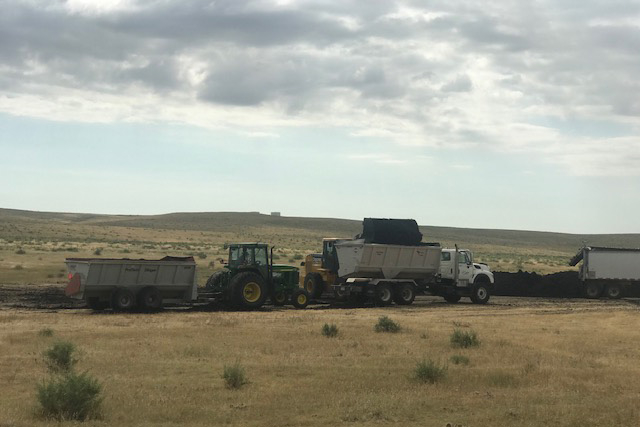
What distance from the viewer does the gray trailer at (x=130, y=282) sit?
A: 2903 centimetres

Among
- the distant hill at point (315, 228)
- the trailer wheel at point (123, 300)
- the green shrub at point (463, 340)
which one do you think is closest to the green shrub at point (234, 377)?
the green shrub at point (463, 340)

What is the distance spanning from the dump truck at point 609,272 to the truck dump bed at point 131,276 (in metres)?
23.8

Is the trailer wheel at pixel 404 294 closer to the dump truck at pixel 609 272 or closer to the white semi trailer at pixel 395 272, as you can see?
the white semi trailer at pixel 395 272

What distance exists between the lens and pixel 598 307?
37.2 metres

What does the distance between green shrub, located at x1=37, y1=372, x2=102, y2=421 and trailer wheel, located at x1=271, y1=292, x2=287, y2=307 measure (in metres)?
20.5

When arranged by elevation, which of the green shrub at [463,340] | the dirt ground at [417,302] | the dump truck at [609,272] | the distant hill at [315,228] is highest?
the distant hill at [315,228]

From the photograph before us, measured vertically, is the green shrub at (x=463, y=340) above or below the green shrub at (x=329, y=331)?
above

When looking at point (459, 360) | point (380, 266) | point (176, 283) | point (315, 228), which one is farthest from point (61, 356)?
point (315, 228)

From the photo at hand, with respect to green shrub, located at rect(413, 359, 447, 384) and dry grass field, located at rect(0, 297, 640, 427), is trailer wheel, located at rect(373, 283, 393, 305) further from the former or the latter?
green shrub, located at rect(413, 359, 447, 384)

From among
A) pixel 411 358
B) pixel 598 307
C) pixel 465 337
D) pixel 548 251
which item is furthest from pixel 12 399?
pixel 548 251

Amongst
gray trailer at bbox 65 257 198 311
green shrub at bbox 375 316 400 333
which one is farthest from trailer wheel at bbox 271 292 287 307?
green shrub at bbox 375 316 400 333

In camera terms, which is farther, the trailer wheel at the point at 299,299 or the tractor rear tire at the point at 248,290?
the trailer wheel at the point at 299,299

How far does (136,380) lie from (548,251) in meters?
156

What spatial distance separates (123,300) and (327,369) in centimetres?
1428
